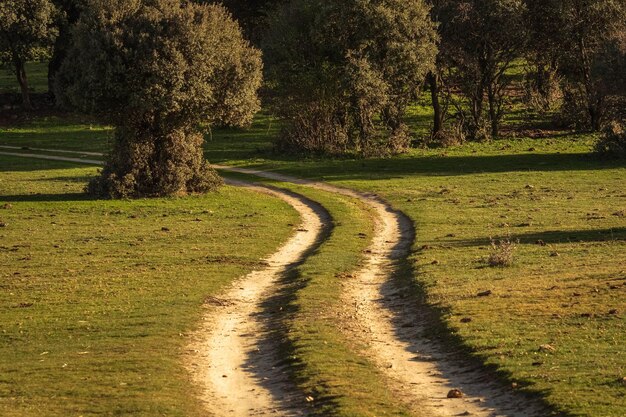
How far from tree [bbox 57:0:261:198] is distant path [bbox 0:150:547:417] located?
15.2 metres

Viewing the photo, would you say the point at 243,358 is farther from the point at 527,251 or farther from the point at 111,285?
the point at 527,251

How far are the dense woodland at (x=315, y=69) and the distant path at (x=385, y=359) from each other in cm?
1597

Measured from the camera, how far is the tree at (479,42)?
61.2 m

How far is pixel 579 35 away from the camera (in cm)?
6331

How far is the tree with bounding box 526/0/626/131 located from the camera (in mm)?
61906

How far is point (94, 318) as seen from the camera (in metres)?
22.6

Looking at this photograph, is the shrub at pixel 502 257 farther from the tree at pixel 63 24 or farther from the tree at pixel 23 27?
the tree at pixel 63 24

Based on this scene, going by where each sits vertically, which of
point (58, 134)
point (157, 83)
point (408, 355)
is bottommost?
point (408, 355)

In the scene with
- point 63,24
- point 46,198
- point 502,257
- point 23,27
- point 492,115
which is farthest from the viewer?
point 63,24

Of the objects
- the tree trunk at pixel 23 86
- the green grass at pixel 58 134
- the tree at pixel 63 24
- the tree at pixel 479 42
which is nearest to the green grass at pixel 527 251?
the tree at pixel 479 42

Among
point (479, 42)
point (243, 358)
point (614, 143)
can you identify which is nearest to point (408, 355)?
point (243, 358)

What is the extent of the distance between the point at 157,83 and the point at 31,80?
59326mm

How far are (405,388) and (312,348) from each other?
266cm

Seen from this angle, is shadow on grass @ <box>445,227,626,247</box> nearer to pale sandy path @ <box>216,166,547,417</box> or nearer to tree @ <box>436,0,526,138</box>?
pale sandy path @ <box>216,166,547,417</box>
